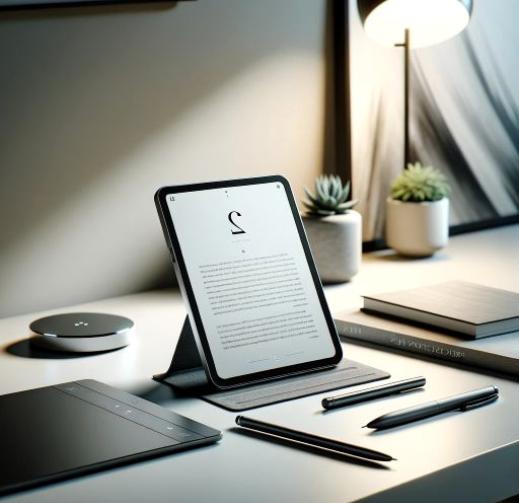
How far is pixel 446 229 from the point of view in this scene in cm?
202

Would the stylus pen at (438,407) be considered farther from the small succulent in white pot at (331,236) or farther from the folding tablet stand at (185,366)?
the small succulent in white pot at (331,236)

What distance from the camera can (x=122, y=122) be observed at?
1.76 meters

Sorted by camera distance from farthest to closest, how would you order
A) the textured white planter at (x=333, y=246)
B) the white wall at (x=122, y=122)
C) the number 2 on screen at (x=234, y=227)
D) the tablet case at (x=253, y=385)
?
the textured white planter at (x=333, y=246)
the white wall at (x=122, y=122)
the number 2 on screen at (x=234, y=227)
the tablet case at (x=253, y=385)

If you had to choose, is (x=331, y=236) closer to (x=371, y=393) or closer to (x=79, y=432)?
(x=371, y=393)

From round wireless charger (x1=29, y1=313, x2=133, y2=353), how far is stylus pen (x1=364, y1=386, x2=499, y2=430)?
46 centimetres

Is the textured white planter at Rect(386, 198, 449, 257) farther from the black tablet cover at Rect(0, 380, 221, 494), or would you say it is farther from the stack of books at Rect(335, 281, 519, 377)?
the black tablet cover at Rect(0, 380, 221, 494)

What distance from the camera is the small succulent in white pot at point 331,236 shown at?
1798 millimetres

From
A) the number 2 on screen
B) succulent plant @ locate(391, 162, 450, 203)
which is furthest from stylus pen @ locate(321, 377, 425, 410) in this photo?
succulent plant @ locate(391, 162, 450, 203)

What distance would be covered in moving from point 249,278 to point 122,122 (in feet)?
1.73

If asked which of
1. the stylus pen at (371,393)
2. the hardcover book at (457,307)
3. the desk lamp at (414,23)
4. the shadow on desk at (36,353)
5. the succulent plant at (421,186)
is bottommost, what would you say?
the shadow on desk at (36,353)

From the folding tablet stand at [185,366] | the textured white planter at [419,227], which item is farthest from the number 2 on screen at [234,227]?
the textured white planter at [419,227]

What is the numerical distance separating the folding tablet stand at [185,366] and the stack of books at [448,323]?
241mm

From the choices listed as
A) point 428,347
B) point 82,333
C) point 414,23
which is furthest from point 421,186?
point 82,333

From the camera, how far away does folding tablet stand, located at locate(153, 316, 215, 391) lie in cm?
130
